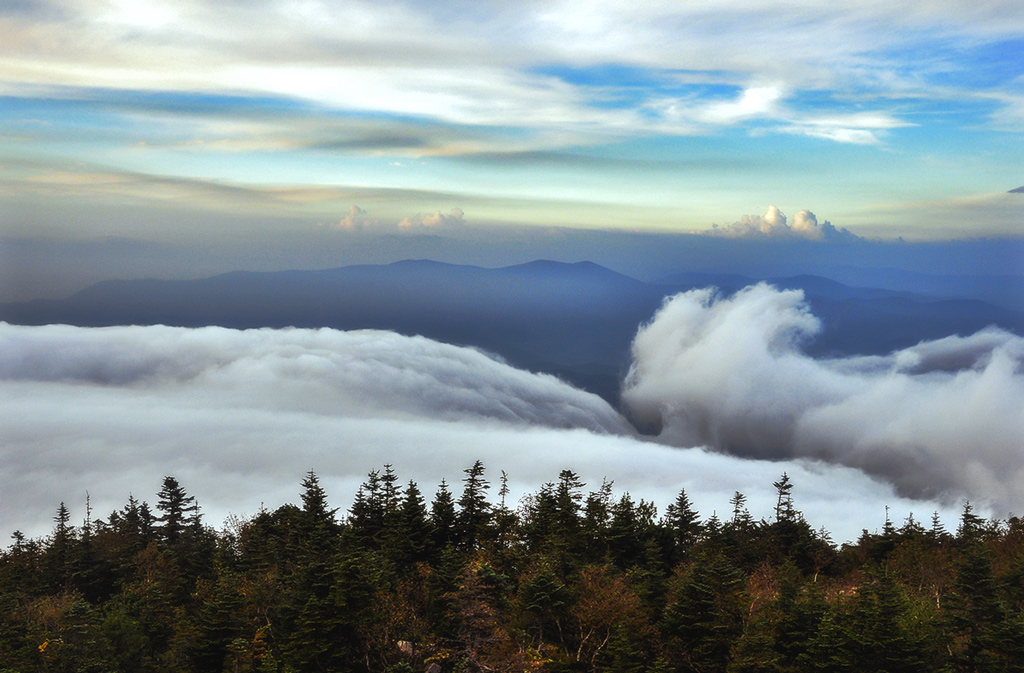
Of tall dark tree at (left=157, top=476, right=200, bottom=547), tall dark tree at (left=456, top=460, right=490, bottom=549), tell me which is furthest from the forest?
tall dark tree at (left=157, top=476, right=200, bottom=547)

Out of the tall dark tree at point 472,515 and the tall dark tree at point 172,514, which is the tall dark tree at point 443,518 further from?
the tall dark tree at point 172,514

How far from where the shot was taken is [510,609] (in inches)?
1419

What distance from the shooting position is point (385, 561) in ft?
152

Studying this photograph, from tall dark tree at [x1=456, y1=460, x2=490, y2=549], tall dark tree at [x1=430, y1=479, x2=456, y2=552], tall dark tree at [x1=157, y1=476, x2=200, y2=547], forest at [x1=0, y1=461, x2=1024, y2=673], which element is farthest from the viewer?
tall dark tree at [x1=157, y1=476, x2=200, y2=547]

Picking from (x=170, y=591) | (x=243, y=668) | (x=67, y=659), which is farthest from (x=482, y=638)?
(x=170, y=591)

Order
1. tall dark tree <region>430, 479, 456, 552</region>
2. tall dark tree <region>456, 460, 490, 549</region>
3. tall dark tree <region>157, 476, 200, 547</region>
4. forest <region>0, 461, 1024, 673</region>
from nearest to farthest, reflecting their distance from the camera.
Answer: forest <region>0, 461, 1024, 673</region>
tall dark tree <region>430, 479, 456, 552</region>
tall dark tree <region>456, 460, 490, 549</region>
tall dark tree <region>157, 476, 200, 547</region>

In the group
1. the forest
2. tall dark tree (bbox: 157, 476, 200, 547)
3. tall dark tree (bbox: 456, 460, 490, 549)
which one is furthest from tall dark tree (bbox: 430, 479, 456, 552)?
tall dark tree (bbox: 157, 476, 200, 547)

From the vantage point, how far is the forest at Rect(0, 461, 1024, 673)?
32.7 m

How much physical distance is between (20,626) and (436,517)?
26.8 meters

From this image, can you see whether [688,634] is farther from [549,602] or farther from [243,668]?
[243,668]

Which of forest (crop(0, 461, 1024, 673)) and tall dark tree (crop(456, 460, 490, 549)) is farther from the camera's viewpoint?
tall dark tree (crop(456, 460, 490, 549))

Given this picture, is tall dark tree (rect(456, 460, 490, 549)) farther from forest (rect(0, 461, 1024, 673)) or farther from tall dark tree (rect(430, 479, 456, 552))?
tall dark tree (rect(430, 479, 456, 552))

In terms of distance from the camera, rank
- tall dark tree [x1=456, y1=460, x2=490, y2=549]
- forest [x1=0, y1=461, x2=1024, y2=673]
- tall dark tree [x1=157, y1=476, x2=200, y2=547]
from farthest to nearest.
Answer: tall dark tree [x1=157, y1=476, x2=200, y2=547], tall dark tree [x1=456, y1=460, x2=490, y2=549], forest [x1=0, y1=461, x2=1024, y2=673]

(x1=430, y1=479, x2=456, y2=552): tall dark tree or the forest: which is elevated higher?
(x1=430, y1=479, x2=456, y2=552): tall dark tree
